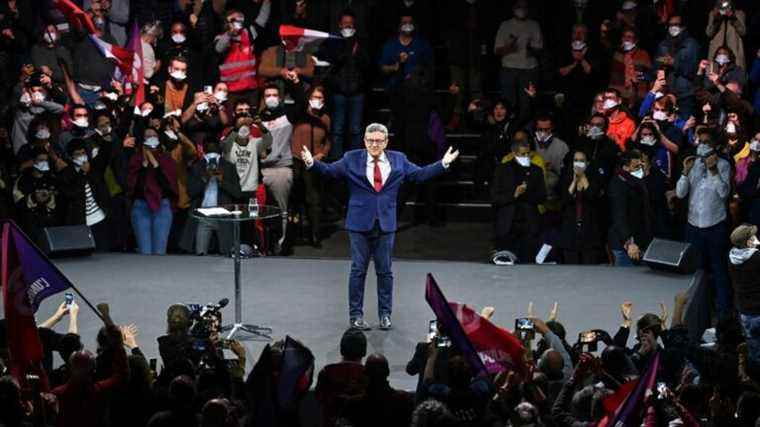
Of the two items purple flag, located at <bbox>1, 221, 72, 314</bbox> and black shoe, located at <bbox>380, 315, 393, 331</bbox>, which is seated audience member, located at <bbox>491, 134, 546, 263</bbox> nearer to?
black shoe, located at <bbox>380, 315, 393, 331</bbox>

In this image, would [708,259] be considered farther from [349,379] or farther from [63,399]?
[63,399]

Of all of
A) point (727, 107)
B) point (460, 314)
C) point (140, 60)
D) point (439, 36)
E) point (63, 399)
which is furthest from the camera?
point (439, 36)

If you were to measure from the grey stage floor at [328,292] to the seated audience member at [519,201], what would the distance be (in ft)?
2.22

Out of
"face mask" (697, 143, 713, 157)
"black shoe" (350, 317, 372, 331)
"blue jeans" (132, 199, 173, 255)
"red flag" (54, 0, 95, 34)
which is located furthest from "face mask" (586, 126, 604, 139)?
"red flag" (54, 0, 95, 34)

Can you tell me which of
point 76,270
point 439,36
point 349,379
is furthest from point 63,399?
point 439,36

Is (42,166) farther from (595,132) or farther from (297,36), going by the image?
(595,132)

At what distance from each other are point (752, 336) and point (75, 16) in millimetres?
8127

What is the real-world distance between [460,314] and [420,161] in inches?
267

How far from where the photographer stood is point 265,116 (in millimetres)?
16578

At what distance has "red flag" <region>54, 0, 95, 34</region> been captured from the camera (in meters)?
16.8

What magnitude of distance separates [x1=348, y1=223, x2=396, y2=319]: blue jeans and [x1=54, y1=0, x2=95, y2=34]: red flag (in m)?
5.58

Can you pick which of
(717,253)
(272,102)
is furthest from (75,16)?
(717,253)

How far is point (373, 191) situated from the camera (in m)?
12.5

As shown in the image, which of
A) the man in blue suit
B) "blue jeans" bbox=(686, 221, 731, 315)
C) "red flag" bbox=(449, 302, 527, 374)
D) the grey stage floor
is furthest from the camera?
"blue jeans" bbox=(686, 221, 731, 315)
